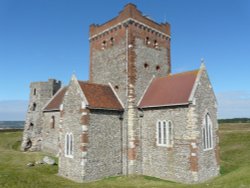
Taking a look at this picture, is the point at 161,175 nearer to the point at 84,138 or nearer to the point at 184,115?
the point at 184,115

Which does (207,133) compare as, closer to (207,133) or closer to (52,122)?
(207,133)

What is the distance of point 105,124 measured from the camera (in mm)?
23844

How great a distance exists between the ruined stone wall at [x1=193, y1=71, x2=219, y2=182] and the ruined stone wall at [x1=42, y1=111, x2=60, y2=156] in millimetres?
22130

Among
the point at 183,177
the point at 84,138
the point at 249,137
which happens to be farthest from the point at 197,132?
the point at 249,137

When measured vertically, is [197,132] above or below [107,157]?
above

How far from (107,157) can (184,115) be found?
830 centimetres

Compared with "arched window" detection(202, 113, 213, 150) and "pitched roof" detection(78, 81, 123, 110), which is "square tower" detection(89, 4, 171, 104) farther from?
"arched window" detection(202, 113, 213, 150)

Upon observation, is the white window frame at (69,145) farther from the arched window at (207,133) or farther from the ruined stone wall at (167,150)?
the arched window at (207,133)

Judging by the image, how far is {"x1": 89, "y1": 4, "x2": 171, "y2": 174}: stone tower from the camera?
24.8 metres

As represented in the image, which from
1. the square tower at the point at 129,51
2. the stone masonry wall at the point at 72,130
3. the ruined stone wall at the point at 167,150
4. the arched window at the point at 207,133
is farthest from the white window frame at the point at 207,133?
the stone masonry wall at the point at 72,130

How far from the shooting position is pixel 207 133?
22.9 m

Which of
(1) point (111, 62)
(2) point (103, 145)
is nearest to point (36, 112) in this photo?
(1) point (111, 62)

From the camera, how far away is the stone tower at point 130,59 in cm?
2475

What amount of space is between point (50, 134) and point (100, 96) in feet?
56.0
